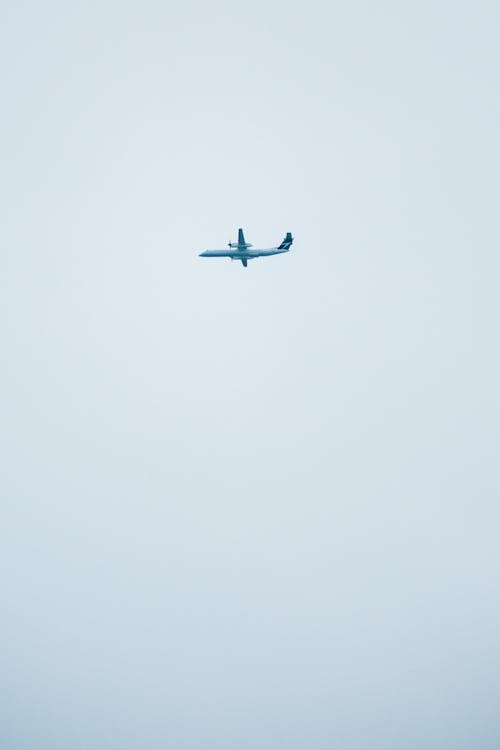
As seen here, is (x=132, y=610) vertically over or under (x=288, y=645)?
over

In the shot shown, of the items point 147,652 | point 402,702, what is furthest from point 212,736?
point 402,702

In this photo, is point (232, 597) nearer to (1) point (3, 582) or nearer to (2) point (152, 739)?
(2) point (152, 739)

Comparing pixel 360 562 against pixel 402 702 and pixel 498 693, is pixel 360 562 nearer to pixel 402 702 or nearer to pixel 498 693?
pixel 402 702

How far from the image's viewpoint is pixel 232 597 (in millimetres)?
137000

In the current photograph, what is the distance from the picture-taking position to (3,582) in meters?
128

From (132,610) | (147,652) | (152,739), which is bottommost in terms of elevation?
(152,739)

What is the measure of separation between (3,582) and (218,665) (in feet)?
182

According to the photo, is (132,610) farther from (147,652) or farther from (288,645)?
(288,645)

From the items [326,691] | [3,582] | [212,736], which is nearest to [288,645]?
[326,691]

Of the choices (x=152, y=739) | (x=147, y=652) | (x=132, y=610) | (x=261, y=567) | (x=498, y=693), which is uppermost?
(x=261, y=567)

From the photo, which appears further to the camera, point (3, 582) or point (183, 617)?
point (183, 617)

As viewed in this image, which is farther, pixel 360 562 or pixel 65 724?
pixel 360 562

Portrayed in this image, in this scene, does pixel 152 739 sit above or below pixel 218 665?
below

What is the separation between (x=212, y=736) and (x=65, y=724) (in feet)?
111
